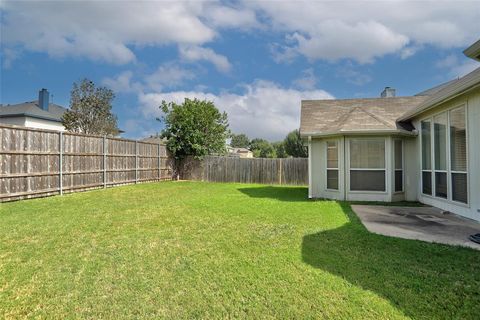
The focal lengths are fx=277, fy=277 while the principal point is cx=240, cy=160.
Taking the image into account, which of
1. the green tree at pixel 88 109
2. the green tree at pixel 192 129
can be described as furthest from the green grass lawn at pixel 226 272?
the green tree at pixel 88 109

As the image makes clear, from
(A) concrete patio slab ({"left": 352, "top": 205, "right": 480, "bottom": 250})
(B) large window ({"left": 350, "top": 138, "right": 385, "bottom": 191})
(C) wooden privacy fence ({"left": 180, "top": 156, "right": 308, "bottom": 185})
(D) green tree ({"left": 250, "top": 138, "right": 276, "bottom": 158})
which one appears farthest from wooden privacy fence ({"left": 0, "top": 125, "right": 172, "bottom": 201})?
(D) green tree ({"left": 250, "top": 138, "right": 276, "bottom": 158})

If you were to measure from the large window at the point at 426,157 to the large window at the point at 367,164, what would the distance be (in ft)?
3.75

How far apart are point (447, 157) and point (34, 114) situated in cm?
2593

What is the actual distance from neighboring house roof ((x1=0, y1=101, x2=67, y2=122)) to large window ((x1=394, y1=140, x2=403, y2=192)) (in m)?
24.5

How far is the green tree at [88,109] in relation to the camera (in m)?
19.9

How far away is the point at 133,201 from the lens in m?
8.70

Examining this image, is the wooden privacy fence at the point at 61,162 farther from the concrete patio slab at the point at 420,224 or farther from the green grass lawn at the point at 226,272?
the concrete patio slab at the point at 420,224

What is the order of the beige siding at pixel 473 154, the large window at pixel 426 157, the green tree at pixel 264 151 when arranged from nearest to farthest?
the beige siding at pixel 473 154, the large window at pixel 426 157, the green tree at pixel 264 151

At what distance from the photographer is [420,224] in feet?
18.9

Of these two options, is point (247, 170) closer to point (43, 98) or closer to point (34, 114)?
point (34, 114)

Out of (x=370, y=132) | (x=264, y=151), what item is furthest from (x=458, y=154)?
(x=264, y=151)

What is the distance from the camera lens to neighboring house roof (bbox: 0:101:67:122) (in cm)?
2114

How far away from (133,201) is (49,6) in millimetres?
7769

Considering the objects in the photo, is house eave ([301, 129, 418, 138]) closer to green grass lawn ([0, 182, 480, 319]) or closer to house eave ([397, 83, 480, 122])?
house eave ([397, 83, 480, 122])
